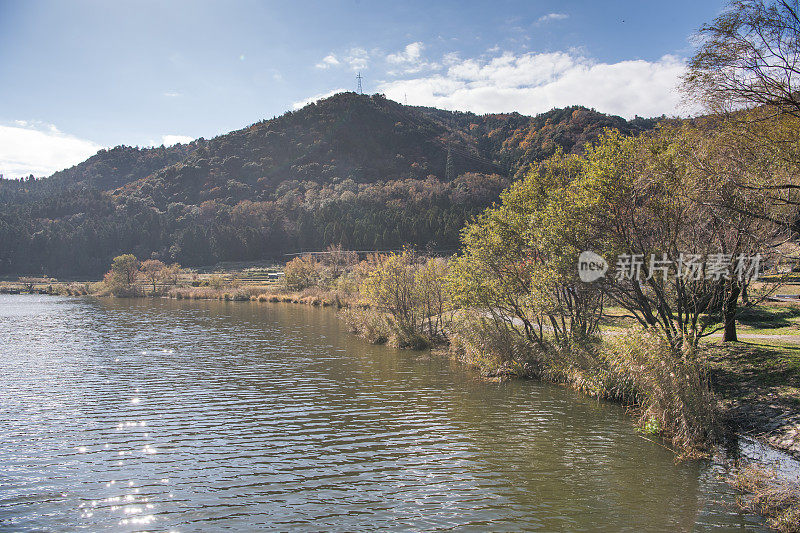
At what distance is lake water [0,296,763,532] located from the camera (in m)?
10.7

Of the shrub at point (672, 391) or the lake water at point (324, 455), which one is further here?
the shrub at point (672, 391)

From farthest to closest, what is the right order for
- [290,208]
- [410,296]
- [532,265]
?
[290,208]
[410,296]
[532,265]

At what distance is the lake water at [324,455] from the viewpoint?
421 inches

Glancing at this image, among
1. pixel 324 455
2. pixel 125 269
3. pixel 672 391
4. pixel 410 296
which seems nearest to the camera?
pixel 324 455

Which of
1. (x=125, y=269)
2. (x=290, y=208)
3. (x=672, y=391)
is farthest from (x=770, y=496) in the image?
(x=290, y=208)

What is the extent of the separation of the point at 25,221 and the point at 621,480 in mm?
178407

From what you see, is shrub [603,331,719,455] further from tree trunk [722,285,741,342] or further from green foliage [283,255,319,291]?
green foliage [283,255,319,291]

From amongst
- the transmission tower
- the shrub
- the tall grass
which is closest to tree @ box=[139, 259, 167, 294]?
the shrub

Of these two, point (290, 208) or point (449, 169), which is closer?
point (290, 208)

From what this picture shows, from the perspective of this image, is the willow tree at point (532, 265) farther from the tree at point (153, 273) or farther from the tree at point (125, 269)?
the tree at point (153, 273)

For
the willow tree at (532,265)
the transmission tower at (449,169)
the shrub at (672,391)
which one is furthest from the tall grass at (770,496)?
the transmission tower at (449,169)

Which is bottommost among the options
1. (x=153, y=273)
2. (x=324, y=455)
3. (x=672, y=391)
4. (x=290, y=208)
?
(x=324, y=455)

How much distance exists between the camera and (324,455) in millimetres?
14273

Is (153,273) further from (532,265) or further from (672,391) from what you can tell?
(672,391)
